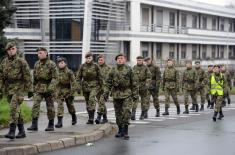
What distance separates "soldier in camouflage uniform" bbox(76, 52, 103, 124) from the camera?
1548 centimetres

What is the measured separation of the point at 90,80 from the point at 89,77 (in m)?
0.08

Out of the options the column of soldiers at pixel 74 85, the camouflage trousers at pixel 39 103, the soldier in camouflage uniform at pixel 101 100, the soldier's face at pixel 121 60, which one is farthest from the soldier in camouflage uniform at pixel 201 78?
the camouflage trousers at pixel 39 103

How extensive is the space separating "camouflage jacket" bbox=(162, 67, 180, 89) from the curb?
605 cm

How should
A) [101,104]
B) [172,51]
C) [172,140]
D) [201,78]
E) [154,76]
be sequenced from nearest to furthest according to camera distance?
[172,140], [101,104], [154,76], [201,78], [172,51]

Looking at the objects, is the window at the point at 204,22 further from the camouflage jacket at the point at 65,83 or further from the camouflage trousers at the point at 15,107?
the camouflage trousers at the point at 15,107

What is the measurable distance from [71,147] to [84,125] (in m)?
3.23

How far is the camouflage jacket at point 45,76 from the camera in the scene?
45.1 feet

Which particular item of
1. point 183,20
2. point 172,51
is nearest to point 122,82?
point 172,51

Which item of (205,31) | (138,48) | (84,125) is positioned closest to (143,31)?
(138,48)

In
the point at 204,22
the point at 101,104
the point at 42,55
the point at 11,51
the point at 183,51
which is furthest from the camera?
the point at 204,22

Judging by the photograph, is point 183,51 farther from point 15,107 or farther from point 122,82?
point 15,107

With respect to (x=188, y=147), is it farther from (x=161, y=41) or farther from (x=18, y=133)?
(x=161, y=41)

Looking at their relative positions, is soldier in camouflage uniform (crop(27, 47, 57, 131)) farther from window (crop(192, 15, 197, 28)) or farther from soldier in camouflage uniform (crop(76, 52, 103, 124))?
window (crop(192, 15, 197, 28))

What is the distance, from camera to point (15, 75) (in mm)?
12453
